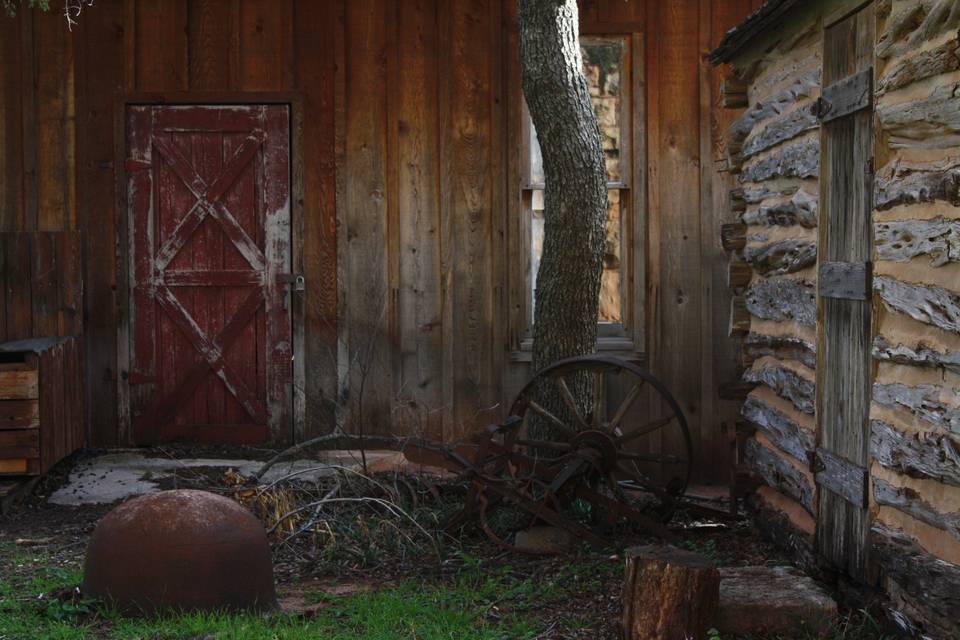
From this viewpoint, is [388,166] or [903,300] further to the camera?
[388,166]

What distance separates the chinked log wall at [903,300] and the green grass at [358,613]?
142 cm

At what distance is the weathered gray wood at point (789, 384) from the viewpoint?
20.6 ft

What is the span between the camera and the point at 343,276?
912 centimetres

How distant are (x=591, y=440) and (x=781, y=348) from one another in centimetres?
119

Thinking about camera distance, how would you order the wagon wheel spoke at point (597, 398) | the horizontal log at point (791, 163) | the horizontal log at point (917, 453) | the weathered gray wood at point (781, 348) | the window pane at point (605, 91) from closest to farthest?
the horizontal log at point (917, 453)
the horizontal log at point (791, 163)
the weathered gray wood at point (781, 348)
the wagon wheel spoke at point (597, 398)
the window pane at point (605, 91)

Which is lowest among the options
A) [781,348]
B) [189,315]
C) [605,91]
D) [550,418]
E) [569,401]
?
[550,418]

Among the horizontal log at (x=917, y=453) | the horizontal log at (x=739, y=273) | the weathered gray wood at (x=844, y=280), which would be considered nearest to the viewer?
the horizontal log at (x=917, y=453)

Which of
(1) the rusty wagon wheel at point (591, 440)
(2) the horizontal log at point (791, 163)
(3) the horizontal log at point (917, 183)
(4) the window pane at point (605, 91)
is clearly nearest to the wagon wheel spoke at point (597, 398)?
(1) the rusty wagon wheel at point (591, 440)

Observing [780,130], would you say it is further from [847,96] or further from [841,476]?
[841,476]

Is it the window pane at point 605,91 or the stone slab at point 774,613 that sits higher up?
the window pane at point 605,91

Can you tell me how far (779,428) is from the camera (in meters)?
6.79

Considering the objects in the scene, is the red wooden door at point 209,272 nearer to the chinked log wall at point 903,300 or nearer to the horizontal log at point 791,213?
the horizontal log at point 791,213

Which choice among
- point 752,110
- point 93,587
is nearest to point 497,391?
point 752,110

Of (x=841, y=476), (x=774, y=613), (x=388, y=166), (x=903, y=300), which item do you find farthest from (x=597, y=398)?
(x=903, y=300)
